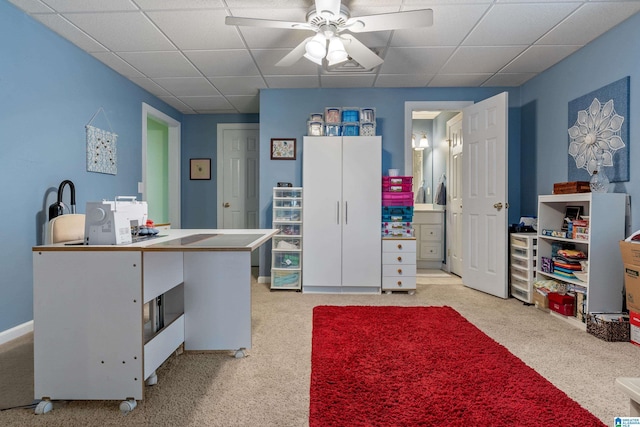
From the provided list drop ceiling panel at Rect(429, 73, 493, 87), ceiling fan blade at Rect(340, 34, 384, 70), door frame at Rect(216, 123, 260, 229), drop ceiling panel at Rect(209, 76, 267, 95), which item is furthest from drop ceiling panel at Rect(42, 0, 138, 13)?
drop ceiling panel at Rect(429, 73, 493, 87)

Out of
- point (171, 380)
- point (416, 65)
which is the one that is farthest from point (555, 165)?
point (171, 380)

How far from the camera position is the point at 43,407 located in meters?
1.64

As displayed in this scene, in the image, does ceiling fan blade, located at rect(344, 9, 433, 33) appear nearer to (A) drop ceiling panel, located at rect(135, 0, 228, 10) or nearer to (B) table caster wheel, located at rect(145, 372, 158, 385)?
(A) drop ceiling panel, located at rect(135, 0, 228, 10)

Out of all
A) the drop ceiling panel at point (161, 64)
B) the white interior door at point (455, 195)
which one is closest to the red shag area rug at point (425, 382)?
the white interior door at point (455, 195)

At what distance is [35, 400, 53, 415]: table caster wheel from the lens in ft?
5.33

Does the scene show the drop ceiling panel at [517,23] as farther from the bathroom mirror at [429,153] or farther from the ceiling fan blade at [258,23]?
the bathroom mirror at [429,153]

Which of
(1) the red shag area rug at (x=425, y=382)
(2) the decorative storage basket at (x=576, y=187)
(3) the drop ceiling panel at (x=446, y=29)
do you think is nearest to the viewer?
(1) the red shag area rug at (x=425, y=382)

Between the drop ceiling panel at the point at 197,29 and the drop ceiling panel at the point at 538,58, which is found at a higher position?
the drop ceiling panel at the point at 538,58

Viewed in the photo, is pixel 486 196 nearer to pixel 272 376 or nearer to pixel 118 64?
pixel 272 376

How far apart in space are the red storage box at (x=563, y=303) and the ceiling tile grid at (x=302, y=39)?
2.21m

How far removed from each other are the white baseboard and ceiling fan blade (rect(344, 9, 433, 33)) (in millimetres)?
3196

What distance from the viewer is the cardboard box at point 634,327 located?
2410 mm

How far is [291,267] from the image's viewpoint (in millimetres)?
4016

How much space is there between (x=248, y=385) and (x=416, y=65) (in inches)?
130
